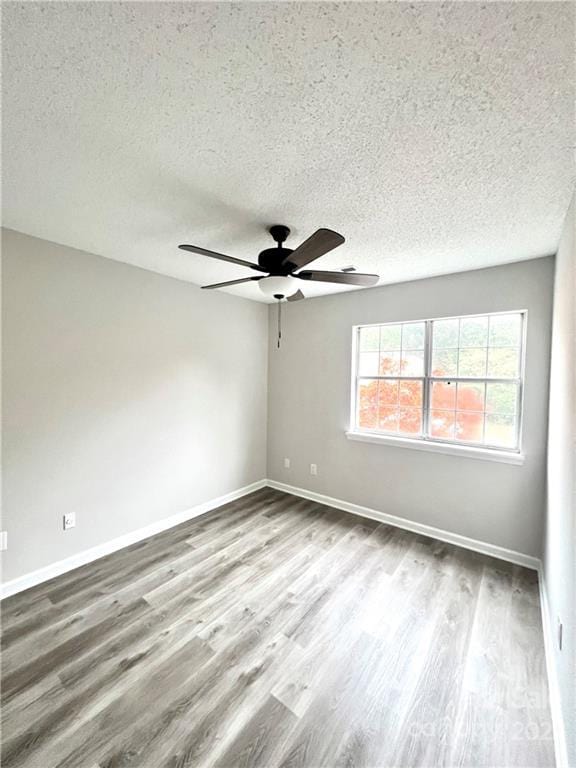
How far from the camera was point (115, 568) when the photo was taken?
245 centimetres

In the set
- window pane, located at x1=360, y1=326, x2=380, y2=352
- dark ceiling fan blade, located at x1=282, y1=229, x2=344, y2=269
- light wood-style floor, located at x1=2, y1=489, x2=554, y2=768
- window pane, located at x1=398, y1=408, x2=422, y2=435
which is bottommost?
light wood-style floor, located at x1=2, y1=489, x2=554, y2=768

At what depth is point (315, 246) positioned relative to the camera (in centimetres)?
154

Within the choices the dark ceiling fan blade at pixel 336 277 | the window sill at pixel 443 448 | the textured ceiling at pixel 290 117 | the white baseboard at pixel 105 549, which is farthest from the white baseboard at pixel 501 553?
the textured ceiling at pixel 290 117

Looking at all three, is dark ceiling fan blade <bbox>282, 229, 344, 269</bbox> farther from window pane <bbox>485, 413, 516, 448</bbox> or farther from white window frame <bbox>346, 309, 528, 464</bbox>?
window pane <bbox>485, 413, 516, 448</bbox>

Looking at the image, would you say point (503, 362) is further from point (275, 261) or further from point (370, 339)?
point (275, 261)

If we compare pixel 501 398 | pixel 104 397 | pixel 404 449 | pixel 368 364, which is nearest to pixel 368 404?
pixel 368 364

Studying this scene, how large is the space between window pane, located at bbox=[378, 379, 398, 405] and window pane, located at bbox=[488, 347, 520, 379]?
2.86ft

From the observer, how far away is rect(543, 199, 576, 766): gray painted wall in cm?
125

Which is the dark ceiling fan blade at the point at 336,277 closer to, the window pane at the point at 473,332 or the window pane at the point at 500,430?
the window pane at the point at 473,332

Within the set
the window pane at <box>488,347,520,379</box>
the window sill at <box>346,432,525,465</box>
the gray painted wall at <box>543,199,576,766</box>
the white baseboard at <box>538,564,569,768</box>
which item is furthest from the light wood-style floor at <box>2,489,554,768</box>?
the window pane at <box>488,347,520,379</box>

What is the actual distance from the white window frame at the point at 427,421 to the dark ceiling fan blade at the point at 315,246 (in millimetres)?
1795

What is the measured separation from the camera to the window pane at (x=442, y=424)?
9.69 feet

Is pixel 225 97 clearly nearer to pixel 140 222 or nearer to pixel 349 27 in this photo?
pixel 349 27

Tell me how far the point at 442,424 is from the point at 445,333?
0.88 m
